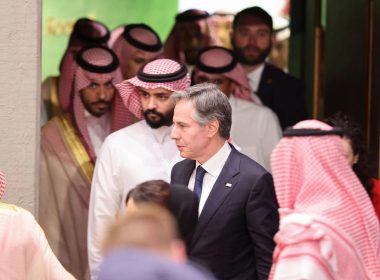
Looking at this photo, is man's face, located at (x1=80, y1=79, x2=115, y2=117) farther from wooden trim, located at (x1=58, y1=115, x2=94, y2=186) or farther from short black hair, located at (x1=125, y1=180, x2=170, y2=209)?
short black hair, located at (x1=125, y1=180, x2=170, y2=209)

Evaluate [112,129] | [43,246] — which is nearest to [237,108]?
[112,129]

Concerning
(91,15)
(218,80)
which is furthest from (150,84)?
(91,15)

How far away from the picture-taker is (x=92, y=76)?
8.92 meters

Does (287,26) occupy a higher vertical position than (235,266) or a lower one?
higher

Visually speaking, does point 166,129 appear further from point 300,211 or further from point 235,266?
point 300,211

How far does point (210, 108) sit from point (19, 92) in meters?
1.45

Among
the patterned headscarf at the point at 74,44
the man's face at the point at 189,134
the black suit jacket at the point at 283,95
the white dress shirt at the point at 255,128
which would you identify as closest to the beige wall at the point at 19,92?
the man's face at the point at 189,134

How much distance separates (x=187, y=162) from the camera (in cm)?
636

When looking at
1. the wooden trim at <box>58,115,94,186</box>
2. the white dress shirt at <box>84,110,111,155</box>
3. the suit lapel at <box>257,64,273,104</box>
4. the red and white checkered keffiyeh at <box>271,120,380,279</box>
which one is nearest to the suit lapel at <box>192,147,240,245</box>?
the red and white checkered keffiyeh at <box>271,120,380,279</box>

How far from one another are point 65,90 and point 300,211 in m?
4.21

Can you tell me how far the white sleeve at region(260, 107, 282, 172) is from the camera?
9242mm

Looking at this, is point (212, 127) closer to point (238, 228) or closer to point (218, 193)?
point (218, 193)

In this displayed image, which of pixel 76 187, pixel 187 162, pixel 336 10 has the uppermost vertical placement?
pixel 336 10

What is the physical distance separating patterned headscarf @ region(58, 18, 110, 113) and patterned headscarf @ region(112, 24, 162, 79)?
290 mm
